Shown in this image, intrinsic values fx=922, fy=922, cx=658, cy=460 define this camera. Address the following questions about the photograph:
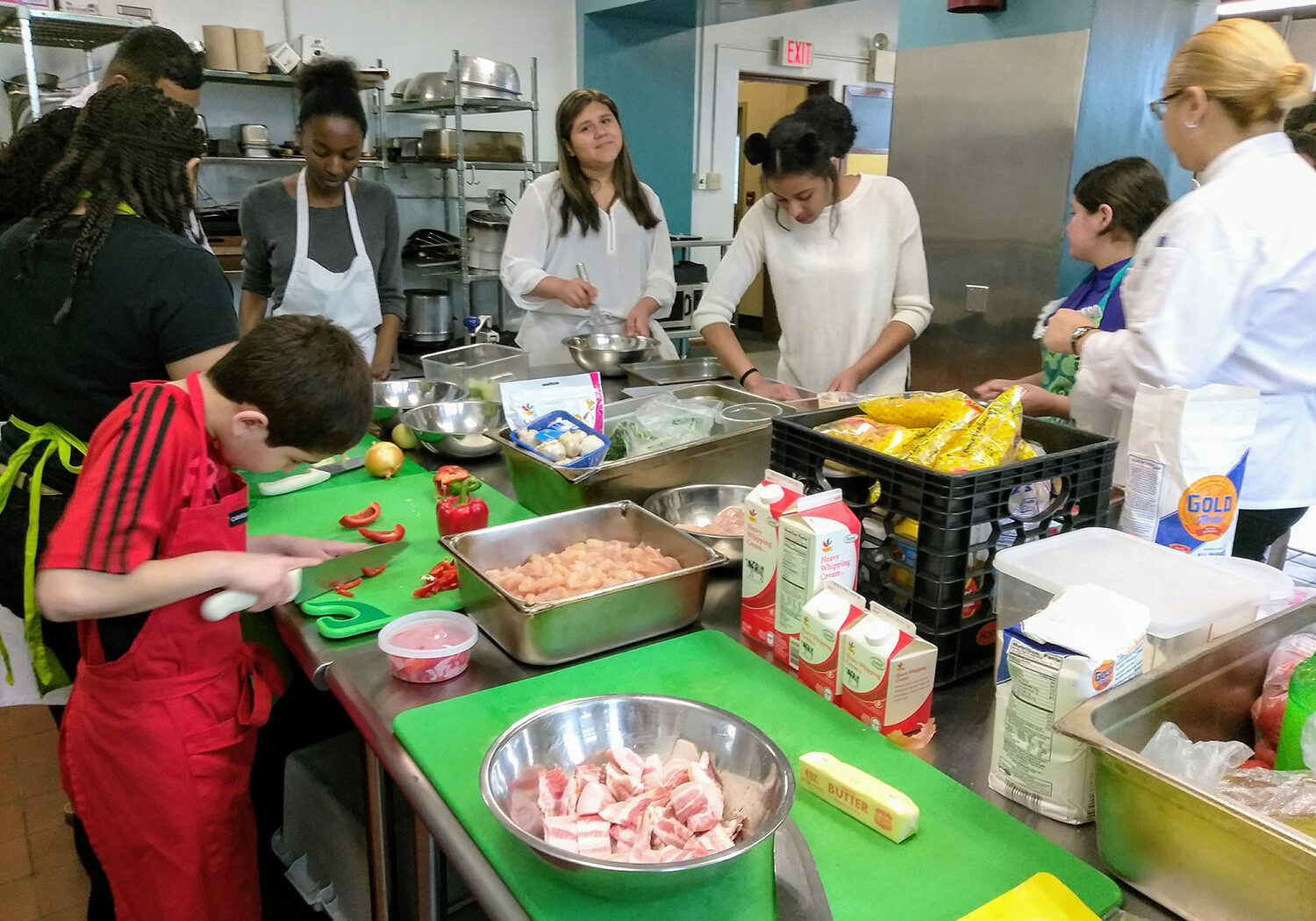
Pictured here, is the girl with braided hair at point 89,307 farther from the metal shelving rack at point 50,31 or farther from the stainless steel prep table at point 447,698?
the metal shelving rack at point 50,31

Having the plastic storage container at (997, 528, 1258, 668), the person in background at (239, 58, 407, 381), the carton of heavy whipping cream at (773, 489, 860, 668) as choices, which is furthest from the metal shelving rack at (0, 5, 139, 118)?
the plastic storage container at (997, 528, 1258, 668)

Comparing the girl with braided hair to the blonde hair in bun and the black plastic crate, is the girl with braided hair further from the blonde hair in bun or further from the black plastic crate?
the blonde hair in bun

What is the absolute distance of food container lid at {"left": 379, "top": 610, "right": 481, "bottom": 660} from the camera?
124cm

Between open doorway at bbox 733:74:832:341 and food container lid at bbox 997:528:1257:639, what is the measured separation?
6.70 meters

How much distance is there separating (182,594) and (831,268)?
192 centimetres

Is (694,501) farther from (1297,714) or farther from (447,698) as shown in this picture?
(1297,714)

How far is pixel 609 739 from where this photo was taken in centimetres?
108

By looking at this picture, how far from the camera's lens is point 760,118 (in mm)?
8500

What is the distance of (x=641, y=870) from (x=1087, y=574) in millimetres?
671

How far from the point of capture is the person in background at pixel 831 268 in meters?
2.46

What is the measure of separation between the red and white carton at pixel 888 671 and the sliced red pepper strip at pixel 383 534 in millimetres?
933

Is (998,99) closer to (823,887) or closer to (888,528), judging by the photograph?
(888,528)

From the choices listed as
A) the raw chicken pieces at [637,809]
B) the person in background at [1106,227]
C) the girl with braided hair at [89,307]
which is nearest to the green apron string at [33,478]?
the girl with braided hair at [89,307]

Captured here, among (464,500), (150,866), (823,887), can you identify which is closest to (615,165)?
(464,500)
